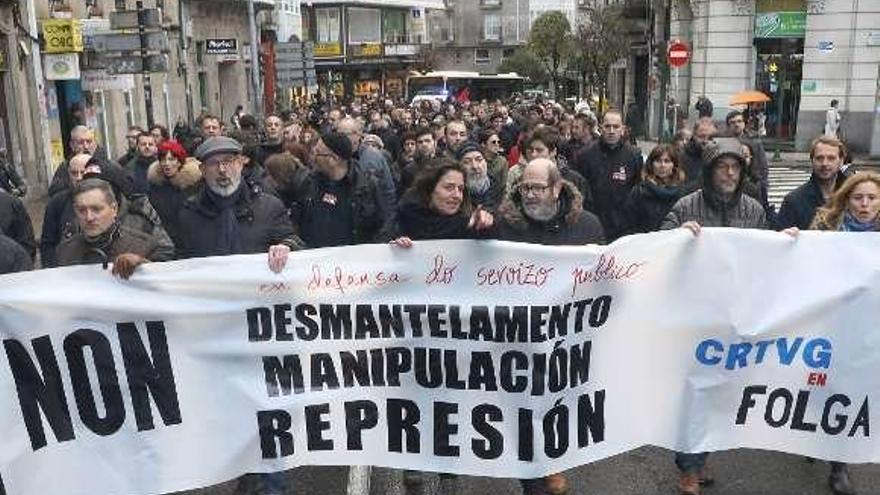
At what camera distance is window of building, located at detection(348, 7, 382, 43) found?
219 feet

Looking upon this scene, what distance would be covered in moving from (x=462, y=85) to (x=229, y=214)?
44.9 m

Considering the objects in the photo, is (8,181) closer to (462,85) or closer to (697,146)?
(697,146)

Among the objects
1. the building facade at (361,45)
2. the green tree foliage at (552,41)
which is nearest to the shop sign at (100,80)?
the green tree foliage at (552,41)

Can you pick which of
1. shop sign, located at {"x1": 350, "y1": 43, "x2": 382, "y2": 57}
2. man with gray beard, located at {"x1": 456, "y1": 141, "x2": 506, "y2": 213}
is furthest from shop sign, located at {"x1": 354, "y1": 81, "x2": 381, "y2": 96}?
man with gray beard, located at {"x1": 456, "y1": 141, "x2": 506, "y2": 213}

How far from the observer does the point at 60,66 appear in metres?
18.6

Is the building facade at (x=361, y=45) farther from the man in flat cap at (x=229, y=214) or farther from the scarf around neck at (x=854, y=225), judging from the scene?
the scarf around neck at (x=854, y=225)

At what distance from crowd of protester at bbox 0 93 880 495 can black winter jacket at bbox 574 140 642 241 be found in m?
0.01

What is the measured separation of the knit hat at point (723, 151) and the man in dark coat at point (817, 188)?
24.8 inches

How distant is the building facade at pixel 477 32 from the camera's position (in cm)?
8219

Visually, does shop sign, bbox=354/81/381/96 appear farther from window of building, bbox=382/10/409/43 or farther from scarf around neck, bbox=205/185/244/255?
scarf around neck, bbox=205/185/244/255

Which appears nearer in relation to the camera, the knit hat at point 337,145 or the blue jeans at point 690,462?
the blue jeans at point 690,462

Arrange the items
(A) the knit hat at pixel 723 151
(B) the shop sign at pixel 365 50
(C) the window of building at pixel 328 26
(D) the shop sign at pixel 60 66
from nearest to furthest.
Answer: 1. (A) the knit hat at pixel 723 151
2. (D) the shop sign at pixel 60 66
3. (C) the window of building at pixel 328 26
4. (B) the shop sign at pixel 365 50

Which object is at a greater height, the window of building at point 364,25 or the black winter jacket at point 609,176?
the window of building at point 364,25

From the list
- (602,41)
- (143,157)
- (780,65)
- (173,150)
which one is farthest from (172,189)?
(602,41)
